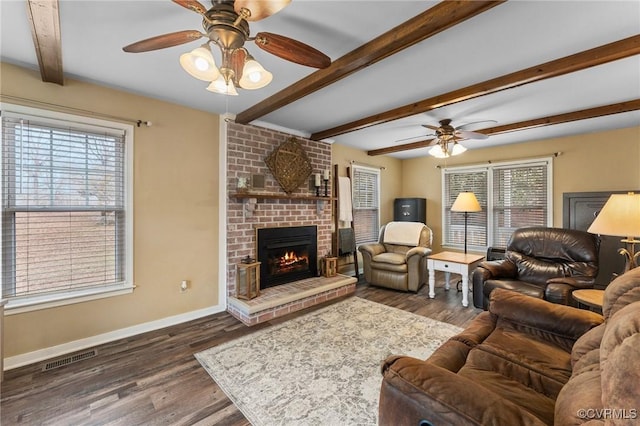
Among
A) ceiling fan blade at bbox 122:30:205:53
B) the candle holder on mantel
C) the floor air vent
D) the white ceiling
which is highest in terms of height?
the white ceiling

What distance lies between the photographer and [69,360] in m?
2.38

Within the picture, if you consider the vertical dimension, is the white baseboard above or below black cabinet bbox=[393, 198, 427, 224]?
below

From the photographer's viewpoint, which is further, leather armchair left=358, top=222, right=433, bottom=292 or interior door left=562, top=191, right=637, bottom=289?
leather armchair left=358, top=222, right=433, bottom=292

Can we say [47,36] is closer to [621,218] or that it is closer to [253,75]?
[253,75]

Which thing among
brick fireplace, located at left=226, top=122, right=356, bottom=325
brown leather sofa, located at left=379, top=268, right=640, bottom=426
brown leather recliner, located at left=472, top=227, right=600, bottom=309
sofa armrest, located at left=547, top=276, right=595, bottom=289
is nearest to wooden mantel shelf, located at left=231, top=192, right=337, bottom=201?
brick fireplace, located at left=226, top=122, right=356, bottom=325

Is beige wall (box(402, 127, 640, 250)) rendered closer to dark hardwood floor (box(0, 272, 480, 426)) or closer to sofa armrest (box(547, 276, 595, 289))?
sofa armrest (box(547, 276, 595, 289))

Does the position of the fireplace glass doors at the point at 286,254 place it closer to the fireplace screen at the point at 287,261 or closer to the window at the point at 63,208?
the fireplace screen at the point at 287,261

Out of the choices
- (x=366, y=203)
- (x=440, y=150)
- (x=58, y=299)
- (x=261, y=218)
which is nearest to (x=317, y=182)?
(x=261, y=218)

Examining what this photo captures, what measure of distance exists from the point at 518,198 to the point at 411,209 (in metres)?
1.86

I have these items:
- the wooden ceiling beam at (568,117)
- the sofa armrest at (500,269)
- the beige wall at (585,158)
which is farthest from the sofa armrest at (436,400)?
the beige wall at (585,158)

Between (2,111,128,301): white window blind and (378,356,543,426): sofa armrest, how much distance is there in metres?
2.88

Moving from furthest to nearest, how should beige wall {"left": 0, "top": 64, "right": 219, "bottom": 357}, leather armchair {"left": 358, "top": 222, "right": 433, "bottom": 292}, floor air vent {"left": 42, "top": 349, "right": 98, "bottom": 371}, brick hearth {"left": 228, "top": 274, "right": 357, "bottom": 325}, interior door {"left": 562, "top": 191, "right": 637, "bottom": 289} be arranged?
leather armchair {"left": 358, "top": 222, "right": 433, "bottom": 292}, interior door {"left": 562, "top": 191, "right": 637, "bottom": 289}, brick hearth {"left": 228, "top": 274, "right": 357, "bottom": 325}, beige wall {"left": 0, "top": 64, "right": 219, "bottom": 357}, floor air vent {"left": 42, "top": 349, "right": 98, "bottom": 371}

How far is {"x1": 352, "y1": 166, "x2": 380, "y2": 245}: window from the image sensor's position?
546 centimetres
